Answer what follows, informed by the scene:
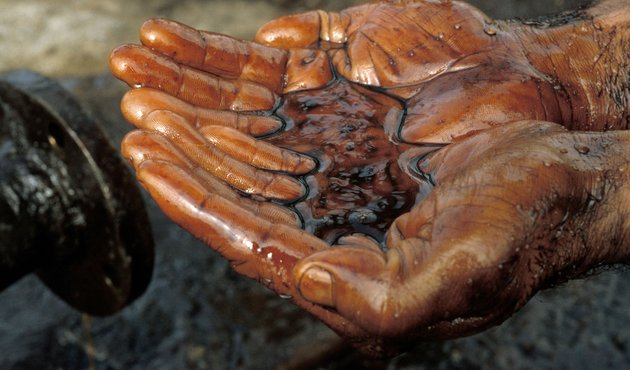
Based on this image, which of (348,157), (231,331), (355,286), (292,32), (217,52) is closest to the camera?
(355,286)

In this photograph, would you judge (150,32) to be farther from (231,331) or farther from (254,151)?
(231,331)

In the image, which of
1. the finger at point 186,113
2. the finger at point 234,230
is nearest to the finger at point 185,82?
the finger at point 186,113

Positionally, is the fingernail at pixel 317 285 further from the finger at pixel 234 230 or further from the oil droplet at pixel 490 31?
the oil droplet at pixel 490 31

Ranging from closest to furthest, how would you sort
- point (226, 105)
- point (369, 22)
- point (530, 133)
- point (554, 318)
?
point (530, 133)
point (226, 105)
point (369, 22)
point (554, 318)

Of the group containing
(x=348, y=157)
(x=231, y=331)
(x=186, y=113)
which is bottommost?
(x=231, y=331)

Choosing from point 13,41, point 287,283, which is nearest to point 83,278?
point 287,283

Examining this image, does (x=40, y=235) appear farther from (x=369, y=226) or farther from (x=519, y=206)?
(x=519, y=206)

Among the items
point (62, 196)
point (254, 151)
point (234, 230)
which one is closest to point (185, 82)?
point (254, 151)
